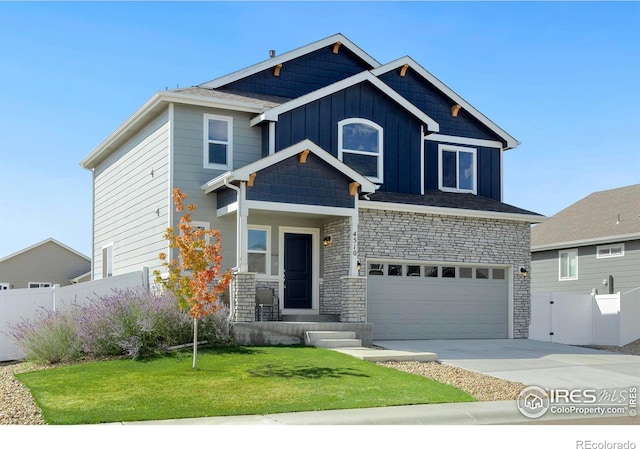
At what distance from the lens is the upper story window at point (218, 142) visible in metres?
19.8

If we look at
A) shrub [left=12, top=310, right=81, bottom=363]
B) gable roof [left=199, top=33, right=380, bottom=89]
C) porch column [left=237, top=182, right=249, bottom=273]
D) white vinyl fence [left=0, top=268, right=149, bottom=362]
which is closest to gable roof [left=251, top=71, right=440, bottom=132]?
gable roof [left=199, top=33, right=380, bottom=89]

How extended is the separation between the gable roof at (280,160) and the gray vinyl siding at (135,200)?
158 centimetres

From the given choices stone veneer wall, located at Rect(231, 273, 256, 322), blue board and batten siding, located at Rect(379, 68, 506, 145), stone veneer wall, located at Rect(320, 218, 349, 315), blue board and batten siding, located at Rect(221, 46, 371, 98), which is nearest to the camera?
stone veneer wall, located at Rect(231, 273, 256, 322)

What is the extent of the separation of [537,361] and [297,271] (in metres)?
6.69

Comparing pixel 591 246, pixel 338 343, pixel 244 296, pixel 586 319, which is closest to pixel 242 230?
pixel 244 296

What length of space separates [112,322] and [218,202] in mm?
4798

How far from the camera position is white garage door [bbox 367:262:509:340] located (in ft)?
66.8

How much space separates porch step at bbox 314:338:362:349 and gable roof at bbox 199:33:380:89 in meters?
8.48

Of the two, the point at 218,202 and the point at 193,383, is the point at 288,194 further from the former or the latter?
the point at 193,383

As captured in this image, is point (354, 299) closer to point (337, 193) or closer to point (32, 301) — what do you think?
point (337, 193)

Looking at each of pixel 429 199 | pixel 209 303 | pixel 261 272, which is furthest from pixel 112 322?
pixel 429 199

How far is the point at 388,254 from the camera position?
20375mm

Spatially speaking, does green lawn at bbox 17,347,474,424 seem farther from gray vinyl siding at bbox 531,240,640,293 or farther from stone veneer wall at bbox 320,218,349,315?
gray vinyl siding at bbox 531,240,640,293

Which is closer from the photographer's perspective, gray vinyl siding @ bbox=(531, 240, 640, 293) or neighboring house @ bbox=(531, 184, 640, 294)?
gray vinyl siding @ bbox=(531, 240, 640, 293)
